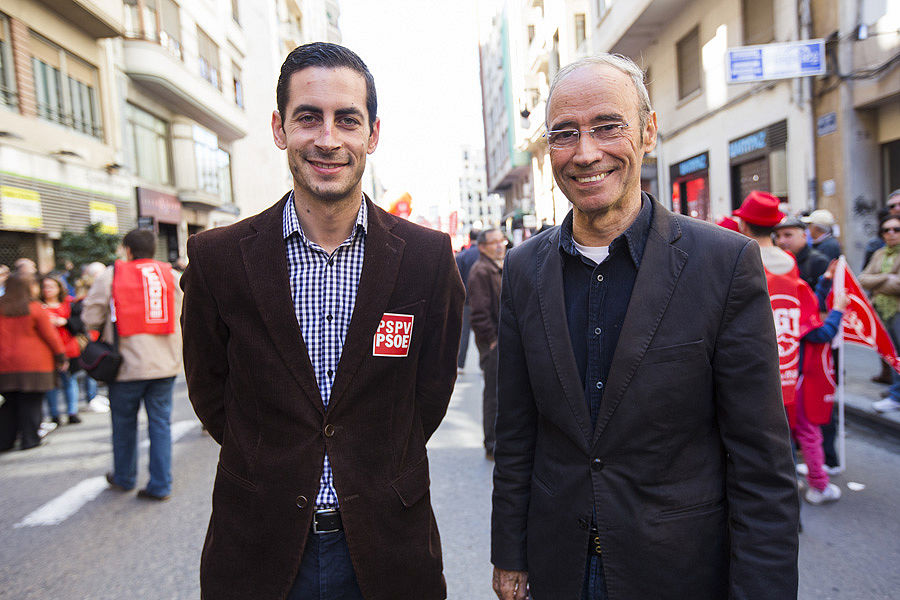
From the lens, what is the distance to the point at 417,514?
75.9 inches

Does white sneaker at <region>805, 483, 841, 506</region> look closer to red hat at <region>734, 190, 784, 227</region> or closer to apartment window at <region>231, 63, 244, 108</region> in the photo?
red hat at <region>734, 190, 784, 227</region>

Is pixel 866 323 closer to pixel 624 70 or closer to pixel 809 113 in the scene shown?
pixel 624 70

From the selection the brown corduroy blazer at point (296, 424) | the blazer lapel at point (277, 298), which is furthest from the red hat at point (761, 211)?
the blazer lapel at point (277, 298)

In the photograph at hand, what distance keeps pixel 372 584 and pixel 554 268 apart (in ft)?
3.48

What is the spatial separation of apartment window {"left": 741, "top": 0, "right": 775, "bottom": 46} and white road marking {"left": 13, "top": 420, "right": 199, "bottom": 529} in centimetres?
1323

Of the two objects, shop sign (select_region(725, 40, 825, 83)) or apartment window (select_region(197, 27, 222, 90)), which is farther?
apartment window (select_region(197, 27, 222, 90))

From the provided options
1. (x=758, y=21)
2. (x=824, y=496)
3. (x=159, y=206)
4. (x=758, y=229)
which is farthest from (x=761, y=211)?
(x=159, y=206)

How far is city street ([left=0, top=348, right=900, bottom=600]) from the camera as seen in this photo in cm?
348

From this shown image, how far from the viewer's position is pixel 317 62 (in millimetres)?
1914

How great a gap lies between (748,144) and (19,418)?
44.1ft

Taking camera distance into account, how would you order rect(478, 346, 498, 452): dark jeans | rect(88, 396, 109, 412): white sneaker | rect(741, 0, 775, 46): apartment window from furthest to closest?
rect(741, 0, 775, 46): apartment window → rect(88, 396, 109, 412): white sneaker → rect(478, 346, 498, 452): dark jeans

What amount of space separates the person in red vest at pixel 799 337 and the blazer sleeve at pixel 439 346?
2.09 meters

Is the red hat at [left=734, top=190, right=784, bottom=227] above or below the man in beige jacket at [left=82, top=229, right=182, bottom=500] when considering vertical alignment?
above

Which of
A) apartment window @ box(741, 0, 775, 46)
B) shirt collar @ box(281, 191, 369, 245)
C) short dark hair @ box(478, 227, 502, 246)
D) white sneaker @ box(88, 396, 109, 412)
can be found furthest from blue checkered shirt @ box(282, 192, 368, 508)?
apartment window @ box(741, 0, 775, 46)
